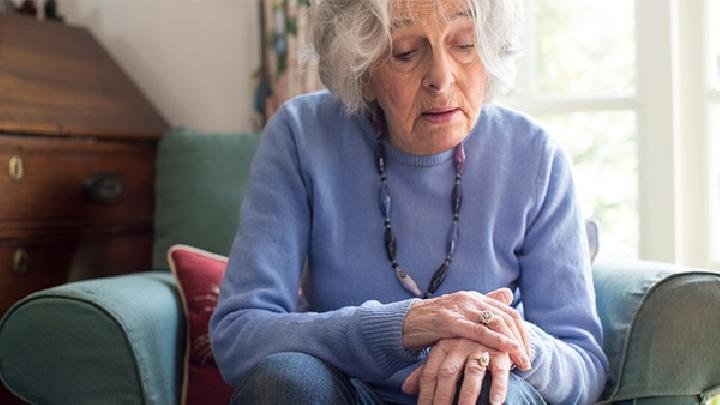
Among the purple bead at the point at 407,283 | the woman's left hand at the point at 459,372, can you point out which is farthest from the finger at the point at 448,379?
the purple bead at the point at 407,283

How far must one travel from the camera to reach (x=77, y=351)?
1329 millimetres

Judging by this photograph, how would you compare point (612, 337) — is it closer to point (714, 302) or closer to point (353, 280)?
point (714, 302)

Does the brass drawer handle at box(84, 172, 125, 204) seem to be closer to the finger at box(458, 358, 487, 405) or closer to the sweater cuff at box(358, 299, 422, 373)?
the sweater cuff at box(358, 299, 422, 373)

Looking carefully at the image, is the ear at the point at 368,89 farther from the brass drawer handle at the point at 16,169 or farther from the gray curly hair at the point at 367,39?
the brass drawer handle at the point at 16,169

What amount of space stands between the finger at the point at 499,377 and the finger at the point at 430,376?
0.07 m

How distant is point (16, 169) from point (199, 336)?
66 centimetres

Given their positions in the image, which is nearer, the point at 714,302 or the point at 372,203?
the point at 714,302

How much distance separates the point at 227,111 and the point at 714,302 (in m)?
1.64

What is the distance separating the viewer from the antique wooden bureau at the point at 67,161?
1.94 metres

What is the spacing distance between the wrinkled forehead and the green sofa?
528mm

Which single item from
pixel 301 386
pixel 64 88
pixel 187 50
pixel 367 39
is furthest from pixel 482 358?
pixel 187 50

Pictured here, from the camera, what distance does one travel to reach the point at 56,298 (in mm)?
1351

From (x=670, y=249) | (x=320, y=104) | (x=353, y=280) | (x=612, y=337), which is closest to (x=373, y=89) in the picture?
(x=320, y=104)

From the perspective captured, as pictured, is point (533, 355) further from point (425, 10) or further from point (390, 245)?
point (425, 10)
